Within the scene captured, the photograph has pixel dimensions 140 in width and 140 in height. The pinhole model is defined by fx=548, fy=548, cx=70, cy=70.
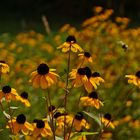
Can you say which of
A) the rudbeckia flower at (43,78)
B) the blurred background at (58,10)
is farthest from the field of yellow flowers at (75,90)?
the blurred background at (58,10)

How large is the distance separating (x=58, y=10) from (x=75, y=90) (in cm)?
940

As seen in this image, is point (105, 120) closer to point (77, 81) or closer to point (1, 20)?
point (77, 81)

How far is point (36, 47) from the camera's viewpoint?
7.75 metres

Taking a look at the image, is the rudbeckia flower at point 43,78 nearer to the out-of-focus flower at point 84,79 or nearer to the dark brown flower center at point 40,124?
the out-of-focus flower at point 84,79

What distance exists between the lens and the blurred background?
525 inches

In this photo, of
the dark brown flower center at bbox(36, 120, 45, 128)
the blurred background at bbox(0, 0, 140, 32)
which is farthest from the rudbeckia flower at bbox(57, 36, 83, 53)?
the blurred background at bbox(0, 0, 140, 32)

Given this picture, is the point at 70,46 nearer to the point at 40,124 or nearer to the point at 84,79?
the point at 84,79

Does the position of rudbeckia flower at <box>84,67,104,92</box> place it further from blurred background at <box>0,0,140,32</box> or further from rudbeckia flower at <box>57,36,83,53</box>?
blurred background at <box>0,0,140,32</box>

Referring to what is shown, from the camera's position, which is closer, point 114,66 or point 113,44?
point 114,66


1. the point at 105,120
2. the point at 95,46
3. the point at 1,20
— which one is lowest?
the point at 105,120

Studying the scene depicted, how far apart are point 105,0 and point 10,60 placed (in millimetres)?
8713

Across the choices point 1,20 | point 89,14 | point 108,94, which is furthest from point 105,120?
point 89,14

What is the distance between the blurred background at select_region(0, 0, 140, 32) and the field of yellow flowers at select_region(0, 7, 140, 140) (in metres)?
4.80

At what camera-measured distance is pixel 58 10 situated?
14695mm
